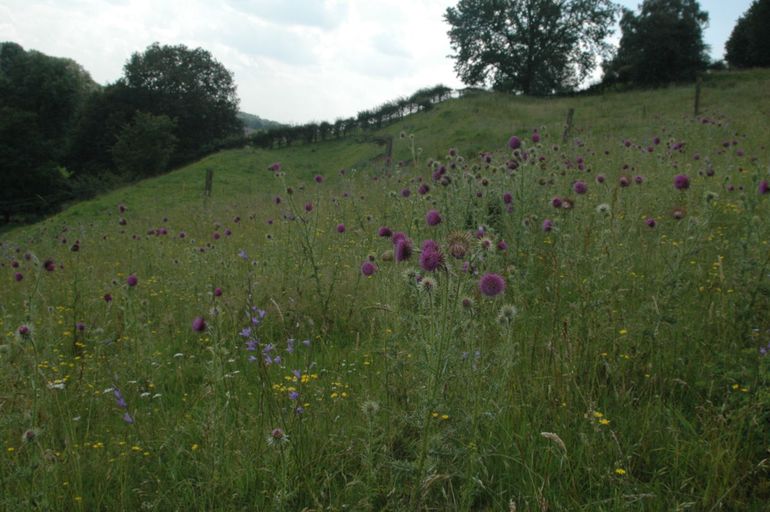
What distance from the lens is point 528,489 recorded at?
1.95 m

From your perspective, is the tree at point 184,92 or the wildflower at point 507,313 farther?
the tree at point 184,92

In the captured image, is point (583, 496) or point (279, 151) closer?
point (583, 496)

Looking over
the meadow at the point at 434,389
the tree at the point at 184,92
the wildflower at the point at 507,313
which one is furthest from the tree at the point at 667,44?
the wildflower at the point at 507,313

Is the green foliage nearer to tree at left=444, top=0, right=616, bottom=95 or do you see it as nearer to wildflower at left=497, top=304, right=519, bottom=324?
tree at left=444, top=0, right=616, bottom=95

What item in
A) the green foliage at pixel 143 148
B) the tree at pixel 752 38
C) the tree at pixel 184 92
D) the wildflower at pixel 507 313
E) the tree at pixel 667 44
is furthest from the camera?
the tree at pixel 184 92

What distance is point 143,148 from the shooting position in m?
37.0

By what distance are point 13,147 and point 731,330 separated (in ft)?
149

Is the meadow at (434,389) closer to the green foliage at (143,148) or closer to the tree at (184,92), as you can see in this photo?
the green foliage at (143,148)

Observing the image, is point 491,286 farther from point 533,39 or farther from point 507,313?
point 533,39

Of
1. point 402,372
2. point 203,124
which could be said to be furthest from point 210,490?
point 203,124

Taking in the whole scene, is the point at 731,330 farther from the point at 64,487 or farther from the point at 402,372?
the point at 64,487

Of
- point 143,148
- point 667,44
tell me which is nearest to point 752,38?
point 667,44

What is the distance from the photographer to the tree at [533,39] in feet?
131

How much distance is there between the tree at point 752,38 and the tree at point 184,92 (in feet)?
137
